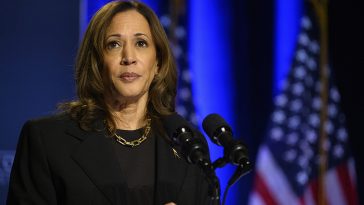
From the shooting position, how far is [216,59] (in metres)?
3.71

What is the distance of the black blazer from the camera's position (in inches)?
69.7

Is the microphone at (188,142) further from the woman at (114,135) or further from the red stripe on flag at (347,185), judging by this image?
the red stripe on flag at (347,185)

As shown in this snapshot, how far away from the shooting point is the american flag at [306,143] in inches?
150

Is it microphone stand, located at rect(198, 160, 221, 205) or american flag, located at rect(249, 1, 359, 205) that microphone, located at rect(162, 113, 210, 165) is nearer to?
microphone stand, located at rect(198, 160, 221, 205)

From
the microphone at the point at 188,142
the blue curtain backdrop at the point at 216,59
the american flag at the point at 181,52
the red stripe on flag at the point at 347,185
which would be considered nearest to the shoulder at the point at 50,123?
the microphone at the point at 188,142

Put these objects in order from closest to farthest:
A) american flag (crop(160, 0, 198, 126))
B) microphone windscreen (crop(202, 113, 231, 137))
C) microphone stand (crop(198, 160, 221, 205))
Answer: microphone stand (crop(198, 160, 221, 205)), microphone windscreen (crop(202, 113, 231, 137)), american flag (crop(160, 0, 198, 126))

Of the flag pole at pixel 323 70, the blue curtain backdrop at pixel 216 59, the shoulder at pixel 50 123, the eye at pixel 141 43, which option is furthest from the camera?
the flag pole at pixel 323 70

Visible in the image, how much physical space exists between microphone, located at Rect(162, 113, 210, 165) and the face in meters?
0.33

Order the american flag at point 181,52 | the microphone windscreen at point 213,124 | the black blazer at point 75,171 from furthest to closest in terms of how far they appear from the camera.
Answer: the american flag at point 181,52
the black blazer at point 75,171
the microphone windscreen at point 213,124

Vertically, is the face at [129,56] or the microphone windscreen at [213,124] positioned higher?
the face at [129,56]

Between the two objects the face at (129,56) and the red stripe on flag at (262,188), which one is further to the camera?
the red stripe on flag at (262,188)

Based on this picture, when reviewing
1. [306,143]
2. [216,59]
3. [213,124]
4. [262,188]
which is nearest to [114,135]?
[213,124]

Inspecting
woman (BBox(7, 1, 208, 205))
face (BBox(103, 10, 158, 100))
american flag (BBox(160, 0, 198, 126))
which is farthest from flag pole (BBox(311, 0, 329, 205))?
face (BBox(103, 10, 158, 100))

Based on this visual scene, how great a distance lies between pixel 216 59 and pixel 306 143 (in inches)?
31.1
